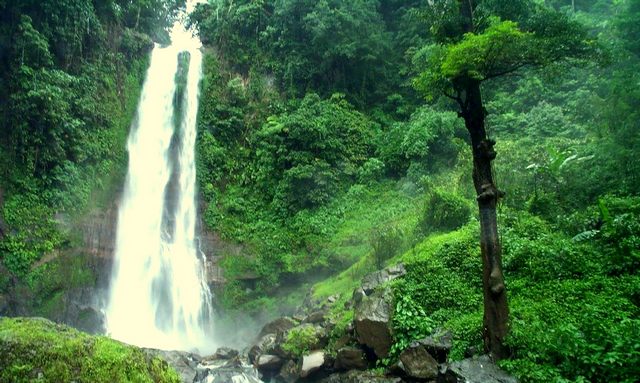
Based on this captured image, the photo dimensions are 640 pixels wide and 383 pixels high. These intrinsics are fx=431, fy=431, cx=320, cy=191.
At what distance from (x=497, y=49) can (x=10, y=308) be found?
1596cm

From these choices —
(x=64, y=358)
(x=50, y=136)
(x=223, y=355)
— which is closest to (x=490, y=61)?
(x=64, y=358)

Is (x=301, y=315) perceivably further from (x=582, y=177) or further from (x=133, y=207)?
(x=133, y=207)

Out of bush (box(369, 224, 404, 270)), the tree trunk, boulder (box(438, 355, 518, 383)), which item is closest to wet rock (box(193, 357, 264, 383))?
bush (box(369, 224, 404, 270))

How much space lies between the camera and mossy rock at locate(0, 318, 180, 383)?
413cm

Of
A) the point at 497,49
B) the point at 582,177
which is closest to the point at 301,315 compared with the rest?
the point at 582,177

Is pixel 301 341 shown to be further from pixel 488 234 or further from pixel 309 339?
pixel 488 234

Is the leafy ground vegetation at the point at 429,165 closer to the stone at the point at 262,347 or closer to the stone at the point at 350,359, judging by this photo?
the stone at the point at 350,359

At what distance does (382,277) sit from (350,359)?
6.71 feet

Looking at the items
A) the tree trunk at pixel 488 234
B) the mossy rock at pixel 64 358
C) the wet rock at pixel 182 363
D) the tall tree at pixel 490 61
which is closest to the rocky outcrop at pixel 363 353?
the tree trunk at pixel 488 234

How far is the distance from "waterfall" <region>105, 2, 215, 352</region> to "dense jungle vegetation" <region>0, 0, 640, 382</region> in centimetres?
82

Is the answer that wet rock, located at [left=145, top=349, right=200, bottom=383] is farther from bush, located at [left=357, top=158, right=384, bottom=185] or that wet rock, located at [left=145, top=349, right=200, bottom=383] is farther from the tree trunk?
bush, located at [left=357, top=158, right=384, bottom=185]

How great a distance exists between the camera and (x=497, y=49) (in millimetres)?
6191

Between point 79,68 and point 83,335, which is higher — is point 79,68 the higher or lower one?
the higher one

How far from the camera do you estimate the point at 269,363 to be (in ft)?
34.1
